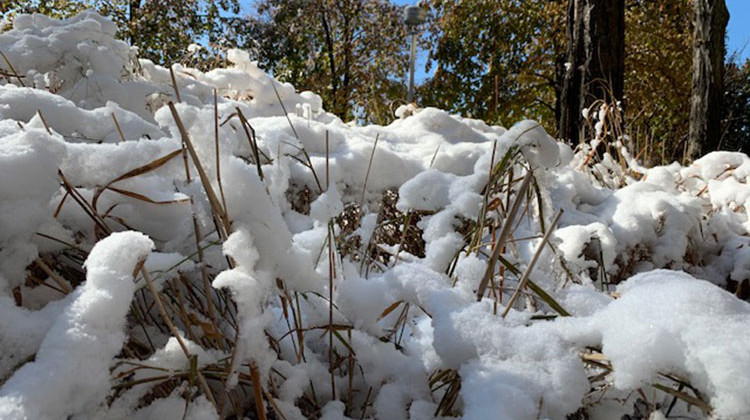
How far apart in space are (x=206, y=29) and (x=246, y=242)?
51.0 ft

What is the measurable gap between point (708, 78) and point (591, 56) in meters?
2.19

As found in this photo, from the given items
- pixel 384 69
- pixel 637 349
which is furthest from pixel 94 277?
pixel 384 69

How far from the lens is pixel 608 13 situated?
383 centimetres

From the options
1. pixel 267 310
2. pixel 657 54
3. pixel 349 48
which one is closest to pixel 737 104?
pixel 657 54

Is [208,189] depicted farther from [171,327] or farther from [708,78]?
[708,78]

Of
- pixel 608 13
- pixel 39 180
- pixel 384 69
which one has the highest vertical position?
pixel 608 13

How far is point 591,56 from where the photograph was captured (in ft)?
12.7

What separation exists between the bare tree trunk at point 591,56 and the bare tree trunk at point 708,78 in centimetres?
179

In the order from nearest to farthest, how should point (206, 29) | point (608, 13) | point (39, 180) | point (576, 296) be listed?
point (39, 180), point (576, 296), point (608, 13), point (206, 29)

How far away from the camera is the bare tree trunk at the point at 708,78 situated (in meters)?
5.08

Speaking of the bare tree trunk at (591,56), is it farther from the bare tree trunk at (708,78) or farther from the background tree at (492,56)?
the background tree at (492,56)

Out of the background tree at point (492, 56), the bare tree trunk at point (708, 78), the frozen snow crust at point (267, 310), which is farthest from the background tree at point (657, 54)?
the frozen snow crust at point (267, 310)

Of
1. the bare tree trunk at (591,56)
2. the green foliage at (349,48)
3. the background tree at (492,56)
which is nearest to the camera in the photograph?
the bare tree trunk at (591,56)

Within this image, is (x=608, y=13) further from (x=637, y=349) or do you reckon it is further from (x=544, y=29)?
(x=544, y=29)
